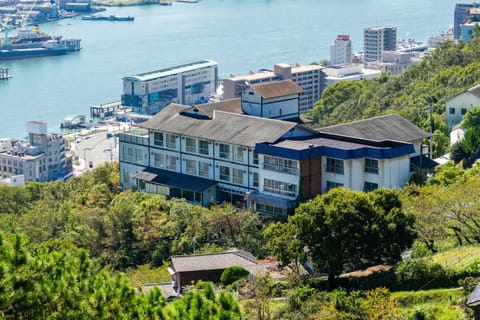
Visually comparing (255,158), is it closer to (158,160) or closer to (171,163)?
(171,163)

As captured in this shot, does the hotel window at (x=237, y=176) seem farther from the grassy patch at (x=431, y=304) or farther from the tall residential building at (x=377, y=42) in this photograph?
the tall residential building at (x=377, y=42)

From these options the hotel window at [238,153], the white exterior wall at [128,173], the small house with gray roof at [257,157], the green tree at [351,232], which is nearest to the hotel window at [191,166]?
the small house with gray roof at [257,157]

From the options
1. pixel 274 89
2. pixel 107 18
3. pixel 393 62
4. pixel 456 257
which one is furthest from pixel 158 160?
pixel 107 18

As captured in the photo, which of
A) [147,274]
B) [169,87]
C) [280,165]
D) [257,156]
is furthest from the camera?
[169,87]

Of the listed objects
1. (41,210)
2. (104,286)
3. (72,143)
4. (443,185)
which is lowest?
(72,143)

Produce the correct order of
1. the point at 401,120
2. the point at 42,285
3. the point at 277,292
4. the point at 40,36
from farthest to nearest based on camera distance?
the point at 40,36 → the point at 401,120 → the point at 277,292 → the point at 42,285

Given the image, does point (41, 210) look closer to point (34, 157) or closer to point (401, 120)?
point (401, 120)

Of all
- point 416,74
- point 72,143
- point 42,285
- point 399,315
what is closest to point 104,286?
point 42,285
